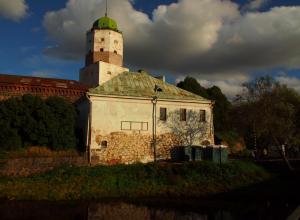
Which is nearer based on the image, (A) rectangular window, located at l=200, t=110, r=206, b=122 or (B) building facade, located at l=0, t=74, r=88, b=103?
(A) rectangular window, located at l=200, t=110, r=206, b=122

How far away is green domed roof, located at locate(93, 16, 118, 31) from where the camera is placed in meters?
45.7

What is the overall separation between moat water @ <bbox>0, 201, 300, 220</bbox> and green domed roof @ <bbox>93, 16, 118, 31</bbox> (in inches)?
1171

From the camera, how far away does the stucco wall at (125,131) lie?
88.1ft

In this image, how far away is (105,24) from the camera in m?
45.9

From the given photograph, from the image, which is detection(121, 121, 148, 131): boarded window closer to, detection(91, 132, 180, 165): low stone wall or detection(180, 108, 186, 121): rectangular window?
detection(91, 132, 180, 165): low stone wall

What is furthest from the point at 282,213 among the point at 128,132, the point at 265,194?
the point at 128,132

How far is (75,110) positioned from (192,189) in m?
11.1

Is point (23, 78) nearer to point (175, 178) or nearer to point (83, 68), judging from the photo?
point (83, 68)

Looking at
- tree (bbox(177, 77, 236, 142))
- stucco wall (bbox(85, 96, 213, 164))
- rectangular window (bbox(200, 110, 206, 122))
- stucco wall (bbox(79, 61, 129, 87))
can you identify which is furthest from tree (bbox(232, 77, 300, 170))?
stucco wall (bbox(79, 61, 129, 87))

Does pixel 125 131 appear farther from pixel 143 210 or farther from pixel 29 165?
pixel 143 210

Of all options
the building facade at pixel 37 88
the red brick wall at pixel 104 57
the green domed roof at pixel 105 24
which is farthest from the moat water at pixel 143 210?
the green domed roof at pixel 105 24

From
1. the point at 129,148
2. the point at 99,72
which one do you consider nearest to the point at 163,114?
the point at 129,148

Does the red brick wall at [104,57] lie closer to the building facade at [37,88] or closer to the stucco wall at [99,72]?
the stucco wall at [99,72]

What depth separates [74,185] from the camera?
21.6 metres
